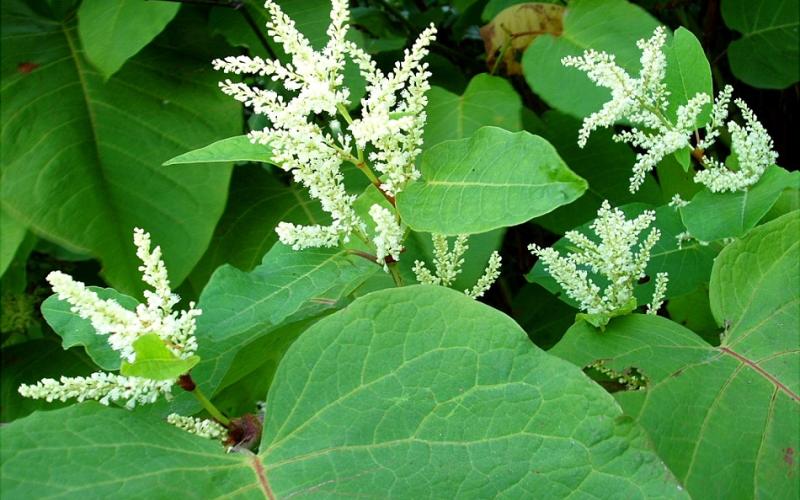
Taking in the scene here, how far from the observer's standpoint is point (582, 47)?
138 centimetres

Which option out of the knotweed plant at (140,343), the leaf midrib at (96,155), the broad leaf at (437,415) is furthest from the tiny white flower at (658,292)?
the leaf midrib at (96,155)

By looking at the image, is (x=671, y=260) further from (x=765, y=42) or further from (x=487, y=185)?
Answer: (x=765, y=42)

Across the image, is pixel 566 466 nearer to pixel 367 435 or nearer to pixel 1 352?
pixel 367 435

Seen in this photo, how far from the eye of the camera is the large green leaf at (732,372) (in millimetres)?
785

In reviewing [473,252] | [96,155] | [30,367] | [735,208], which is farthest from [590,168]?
[30,367]

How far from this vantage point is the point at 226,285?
0.82m

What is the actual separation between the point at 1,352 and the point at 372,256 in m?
1.28

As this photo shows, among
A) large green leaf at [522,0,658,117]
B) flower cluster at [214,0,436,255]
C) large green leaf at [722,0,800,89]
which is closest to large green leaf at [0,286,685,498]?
flower cluster at [214,0,436,255]

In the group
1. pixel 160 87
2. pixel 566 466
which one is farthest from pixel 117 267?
pixel 566 466

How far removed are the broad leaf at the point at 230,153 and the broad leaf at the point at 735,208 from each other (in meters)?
0.50

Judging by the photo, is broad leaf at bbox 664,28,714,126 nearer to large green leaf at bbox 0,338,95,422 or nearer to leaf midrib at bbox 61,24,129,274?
leaf midrib at bbox 61,24,129,274

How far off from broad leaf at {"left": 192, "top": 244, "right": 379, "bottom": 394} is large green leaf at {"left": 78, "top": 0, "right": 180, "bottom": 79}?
0.69 meters

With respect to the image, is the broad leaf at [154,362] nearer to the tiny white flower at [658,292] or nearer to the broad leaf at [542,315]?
the tiny white flower at [658,292]

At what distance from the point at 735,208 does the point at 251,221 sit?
908mm
